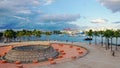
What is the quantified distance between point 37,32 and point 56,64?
78980mm

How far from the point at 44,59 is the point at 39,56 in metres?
1.42

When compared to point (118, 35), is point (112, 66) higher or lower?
lower

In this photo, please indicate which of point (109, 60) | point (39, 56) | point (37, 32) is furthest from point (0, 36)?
point (109, 60)

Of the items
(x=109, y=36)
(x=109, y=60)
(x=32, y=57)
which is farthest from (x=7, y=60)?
(x=109, y=36)

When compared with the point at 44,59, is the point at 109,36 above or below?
above

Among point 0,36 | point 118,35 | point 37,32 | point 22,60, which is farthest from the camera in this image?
point 0,36

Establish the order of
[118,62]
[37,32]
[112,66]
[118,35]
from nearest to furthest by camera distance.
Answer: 1. [112,66]
2. [118,62]
3. [118,35]
4. [37,32]

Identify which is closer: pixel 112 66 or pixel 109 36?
pixel 112 66

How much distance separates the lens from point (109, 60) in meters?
42.5

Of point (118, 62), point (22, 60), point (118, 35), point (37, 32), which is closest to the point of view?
point (118, 62)

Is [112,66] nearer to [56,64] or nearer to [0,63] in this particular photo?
[56,64]

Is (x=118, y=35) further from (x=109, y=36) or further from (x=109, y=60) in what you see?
(x=109, y=60)

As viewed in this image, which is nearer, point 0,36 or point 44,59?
point 44,59

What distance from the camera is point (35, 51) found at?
4547cm
